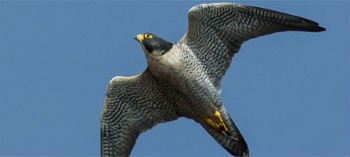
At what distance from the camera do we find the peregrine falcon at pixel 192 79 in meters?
19.0

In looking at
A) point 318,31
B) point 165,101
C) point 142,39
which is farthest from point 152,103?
point 318,31

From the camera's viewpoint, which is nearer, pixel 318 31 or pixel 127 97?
pixel 318 31

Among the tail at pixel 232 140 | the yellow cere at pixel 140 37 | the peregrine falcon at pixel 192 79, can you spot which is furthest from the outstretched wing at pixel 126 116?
the yellow cere at pixel 140 37

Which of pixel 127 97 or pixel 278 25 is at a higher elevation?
pixel 278 25

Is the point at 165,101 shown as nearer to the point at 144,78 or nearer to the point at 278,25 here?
the point at 144,78

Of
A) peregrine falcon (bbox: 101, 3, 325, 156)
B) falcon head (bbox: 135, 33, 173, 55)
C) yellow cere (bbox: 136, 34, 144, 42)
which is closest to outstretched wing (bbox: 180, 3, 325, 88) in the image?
peregrine falcon (bbox: 101, 3, 325, 156)

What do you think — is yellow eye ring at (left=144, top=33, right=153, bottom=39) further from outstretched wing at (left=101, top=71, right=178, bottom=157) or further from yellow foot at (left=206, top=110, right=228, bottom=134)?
yellow foot at (left=206, top=110, right=228, bottom=134)

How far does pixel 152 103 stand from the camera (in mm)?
19969

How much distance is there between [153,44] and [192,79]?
0.93 metres

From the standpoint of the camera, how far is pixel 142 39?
1884cm

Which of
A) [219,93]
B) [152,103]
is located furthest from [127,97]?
[219,93]

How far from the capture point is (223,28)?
1945 cm

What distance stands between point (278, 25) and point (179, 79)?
1988 mm

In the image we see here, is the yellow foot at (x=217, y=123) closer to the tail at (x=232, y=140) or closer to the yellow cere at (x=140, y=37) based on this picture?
the tail at (x=232, y=140)
